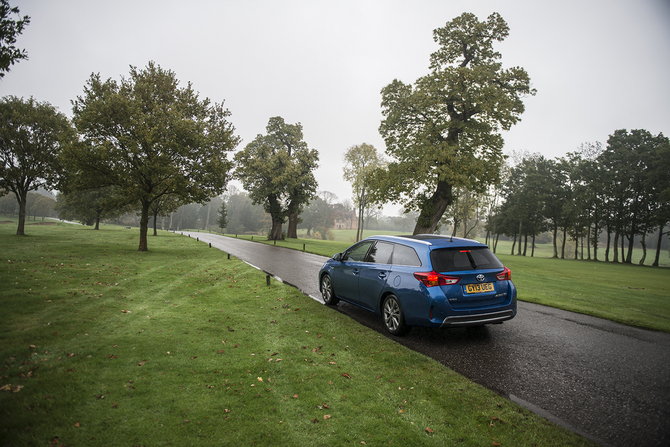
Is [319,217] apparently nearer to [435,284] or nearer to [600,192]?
[600,192]

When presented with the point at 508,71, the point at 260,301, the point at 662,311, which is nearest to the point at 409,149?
the point at 508,71

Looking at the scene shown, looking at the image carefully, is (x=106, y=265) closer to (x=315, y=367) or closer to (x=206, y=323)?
(x=206, y=323)

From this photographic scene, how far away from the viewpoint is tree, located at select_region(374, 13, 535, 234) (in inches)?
793

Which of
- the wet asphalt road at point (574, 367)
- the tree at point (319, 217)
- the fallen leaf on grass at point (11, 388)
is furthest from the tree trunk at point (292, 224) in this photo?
the tree at point (319, 217)

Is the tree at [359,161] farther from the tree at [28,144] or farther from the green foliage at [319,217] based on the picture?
the green foliage at [319,217]

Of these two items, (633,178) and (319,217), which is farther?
(319,217)

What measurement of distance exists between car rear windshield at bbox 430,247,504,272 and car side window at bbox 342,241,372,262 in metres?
1.89

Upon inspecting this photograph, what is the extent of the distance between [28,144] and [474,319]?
122 feet

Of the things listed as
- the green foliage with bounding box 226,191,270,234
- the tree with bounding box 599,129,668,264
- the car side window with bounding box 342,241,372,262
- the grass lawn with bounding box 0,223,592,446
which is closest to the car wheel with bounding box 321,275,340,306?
the car side window with bounding box 342,241,372,262

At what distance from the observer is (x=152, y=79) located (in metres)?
20.2

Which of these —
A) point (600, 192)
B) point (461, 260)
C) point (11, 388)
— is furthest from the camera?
point (600, 192)

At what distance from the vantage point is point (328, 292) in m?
8.09

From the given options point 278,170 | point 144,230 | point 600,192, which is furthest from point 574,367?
point 600,192

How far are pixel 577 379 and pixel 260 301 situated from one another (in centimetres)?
638
